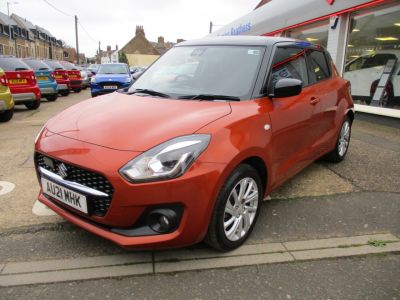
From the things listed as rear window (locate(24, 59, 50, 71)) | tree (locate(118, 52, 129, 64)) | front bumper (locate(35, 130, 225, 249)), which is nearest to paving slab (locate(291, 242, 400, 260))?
front bumper (locate(35, 130, 225, 249))

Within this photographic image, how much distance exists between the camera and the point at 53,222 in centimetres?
343

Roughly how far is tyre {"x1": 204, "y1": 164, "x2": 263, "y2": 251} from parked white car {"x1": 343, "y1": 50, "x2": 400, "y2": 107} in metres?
7.47

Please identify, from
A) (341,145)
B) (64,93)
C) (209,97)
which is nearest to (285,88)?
(209,97)

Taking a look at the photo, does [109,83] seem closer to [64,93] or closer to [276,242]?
[64,93]

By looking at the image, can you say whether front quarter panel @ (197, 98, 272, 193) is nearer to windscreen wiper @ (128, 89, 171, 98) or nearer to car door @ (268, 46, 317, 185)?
car door @ (268, 46, 317, 185)

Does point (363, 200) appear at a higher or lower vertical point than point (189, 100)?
lower

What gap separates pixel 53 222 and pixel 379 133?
6.69 m

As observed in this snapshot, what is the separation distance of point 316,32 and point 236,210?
1013 centimetres

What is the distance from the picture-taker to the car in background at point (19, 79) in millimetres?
9820

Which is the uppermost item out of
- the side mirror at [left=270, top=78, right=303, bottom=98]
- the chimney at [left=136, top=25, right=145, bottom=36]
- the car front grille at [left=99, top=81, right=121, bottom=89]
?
the chimney at [left=136, top=25, right=145, bottom=36]

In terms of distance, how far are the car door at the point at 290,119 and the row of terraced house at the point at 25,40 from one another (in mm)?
55597

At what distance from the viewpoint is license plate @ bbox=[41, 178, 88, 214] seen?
8.52ft

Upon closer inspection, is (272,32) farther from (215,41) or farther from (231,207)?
(231,207)

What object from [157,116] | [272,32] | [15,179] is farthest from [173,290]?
[272,32]
